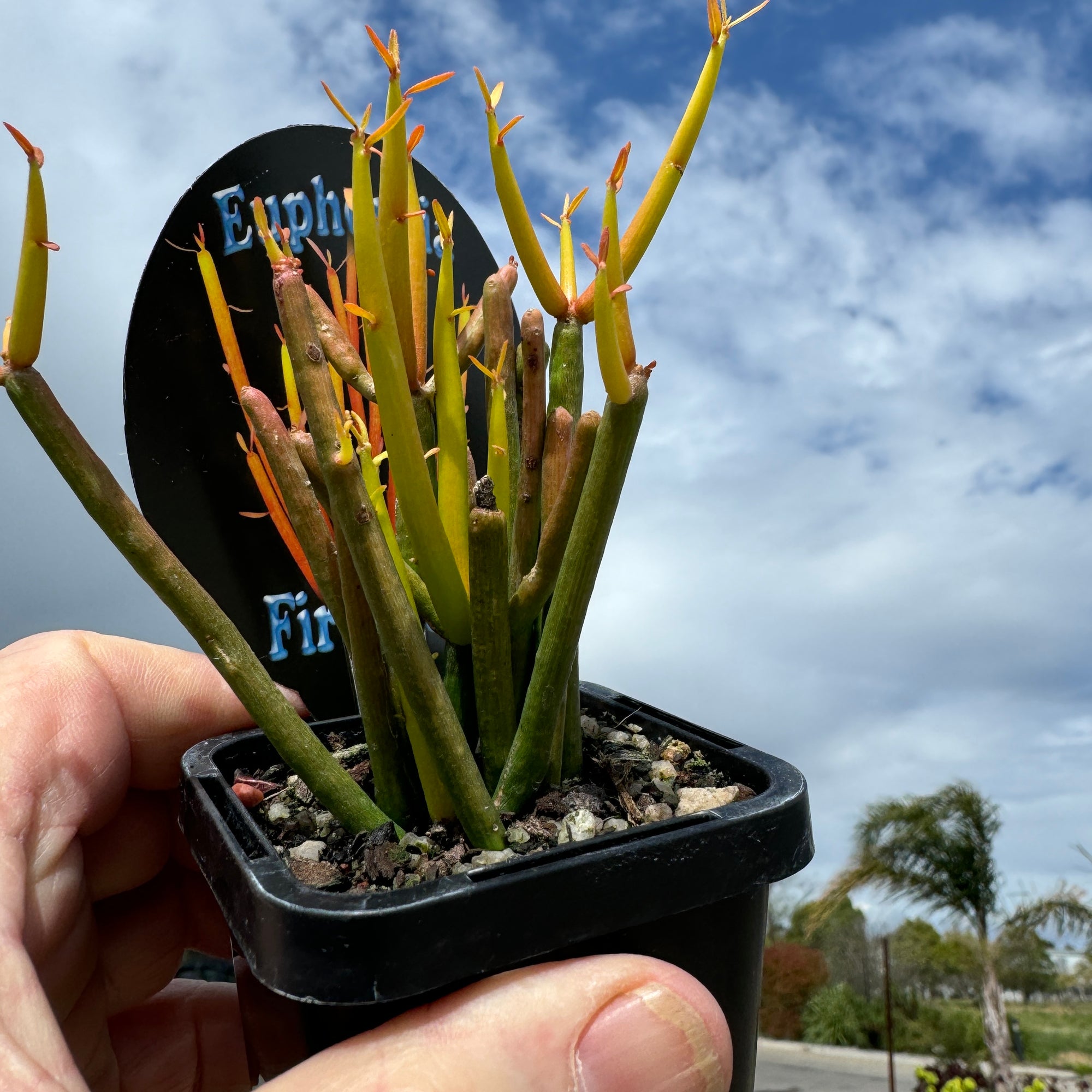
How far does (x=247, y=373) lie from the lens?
903mm

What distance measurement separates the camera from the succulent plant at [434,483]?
1.41ft

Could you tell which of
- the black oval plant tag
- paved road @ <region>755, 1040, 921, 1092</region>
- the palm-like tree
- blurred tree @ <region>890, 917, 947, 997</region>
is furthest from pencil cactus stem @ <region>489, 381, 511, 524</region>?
blurred tree @ <region>890, 917, 947, 997</region>

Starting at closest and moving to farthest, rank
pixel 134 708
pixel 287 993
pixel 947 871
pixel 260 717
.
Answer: pixel 287 993 < pixel 260 717 < pixel 134 708 < pixel 947 871

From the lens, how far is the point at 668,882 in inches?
18.1

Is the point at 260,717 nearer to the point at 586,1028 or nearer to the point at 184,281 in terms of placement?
the point at 586,1028

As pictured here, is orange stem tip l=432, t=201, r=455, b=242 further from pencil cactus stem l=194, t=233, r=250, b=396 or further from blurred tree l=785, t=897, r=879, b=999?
blurred tree l=785, t=897, r=879, b=999

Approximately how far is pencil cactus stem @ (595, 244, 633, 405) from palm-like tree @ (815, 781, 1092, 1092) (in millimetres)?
5446

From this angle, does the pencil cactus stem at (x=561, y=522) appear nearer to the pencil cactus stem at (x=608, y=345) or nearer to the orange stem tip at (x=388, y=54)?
the pencil cactus stem at (x=608, y=345)

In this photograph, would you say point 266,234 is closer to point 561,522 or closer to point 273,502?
point 561,522

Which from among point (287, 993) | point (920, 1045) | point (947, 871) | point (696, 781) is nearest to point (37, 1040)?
point (287, 993)

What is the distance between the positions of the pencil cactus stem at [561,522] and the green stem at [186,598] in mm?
133

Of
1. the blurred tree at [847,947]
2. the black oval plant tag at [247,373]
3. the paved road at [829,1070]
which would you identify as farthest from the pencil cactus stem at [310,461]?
the blurred tree at [847,947]

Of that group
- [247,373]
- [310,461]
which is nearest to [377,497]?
[310,461]

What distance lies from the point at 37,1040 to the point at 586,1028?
281 millimetres
